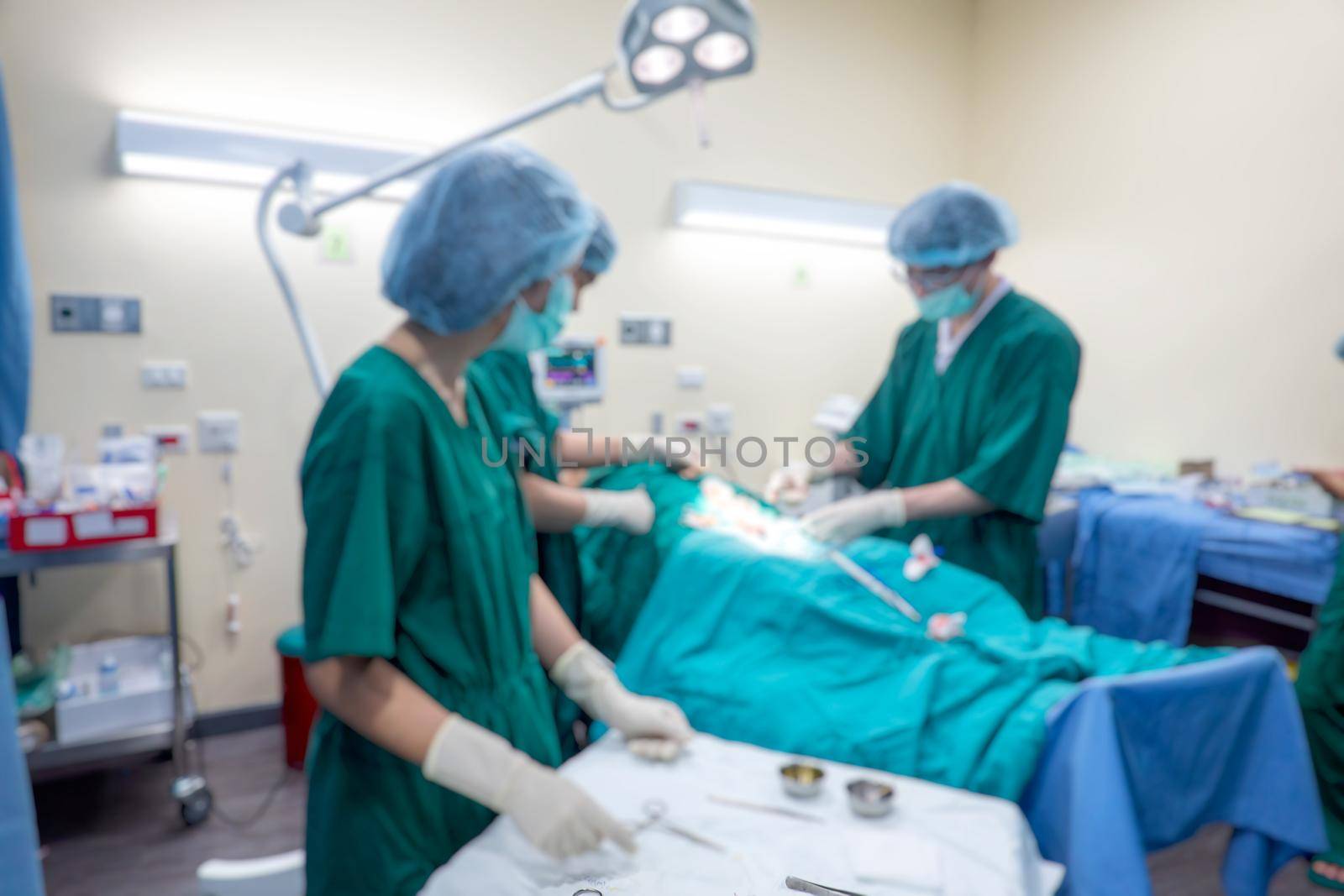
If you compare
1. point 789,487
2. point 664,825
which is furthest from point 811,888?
point 789,487

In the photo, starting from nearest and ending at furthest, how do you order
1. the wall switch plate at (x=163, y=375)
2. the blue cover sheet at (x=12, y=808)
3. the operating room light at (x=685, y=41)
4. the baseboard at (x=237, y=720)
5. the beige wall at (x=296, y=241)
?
the blue cover sheet at (x=12, y=808), the operating room light at (x=685, y=41), the beige wall at (x=296, y=241), the wall switch plate at (x=163, y=375), the baseboard at (x=237, y=720)

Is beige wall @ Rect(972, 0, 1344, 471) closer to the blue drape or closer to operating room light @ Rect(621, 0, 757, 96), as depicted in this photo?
operating room light @ Rect(621, 0, 757, 96)

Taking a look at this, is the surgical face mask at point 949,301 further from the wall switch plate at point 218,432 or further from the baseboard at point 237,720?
the baseboard at point 237,720

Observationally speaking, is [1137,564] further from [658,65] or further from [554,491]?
[658,65]

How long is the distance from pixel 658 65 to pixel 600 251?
0.63 meters

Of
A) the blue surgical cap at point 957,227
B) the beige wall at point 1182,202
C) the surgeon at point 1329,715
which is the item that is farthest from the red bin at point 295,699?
the beige wall at point 1182,202

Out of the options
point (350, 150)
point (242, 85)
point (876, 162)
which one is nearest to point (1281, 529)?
point (876, 162)

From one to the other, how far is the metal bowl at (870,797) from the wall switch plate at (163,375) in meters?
2.78

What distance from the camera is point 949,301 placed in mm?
2178

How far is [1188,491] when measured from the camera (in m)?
3.20

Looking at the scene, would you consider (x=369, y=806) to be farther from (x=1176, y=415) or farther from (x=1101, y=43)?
(x=1101, y=43)

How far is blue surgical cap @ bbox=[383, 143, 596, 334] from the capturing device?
1063mm

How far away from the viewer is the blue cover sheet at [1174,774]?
1.23m

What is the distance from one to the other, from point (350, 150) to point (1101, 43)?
348 centimetres
